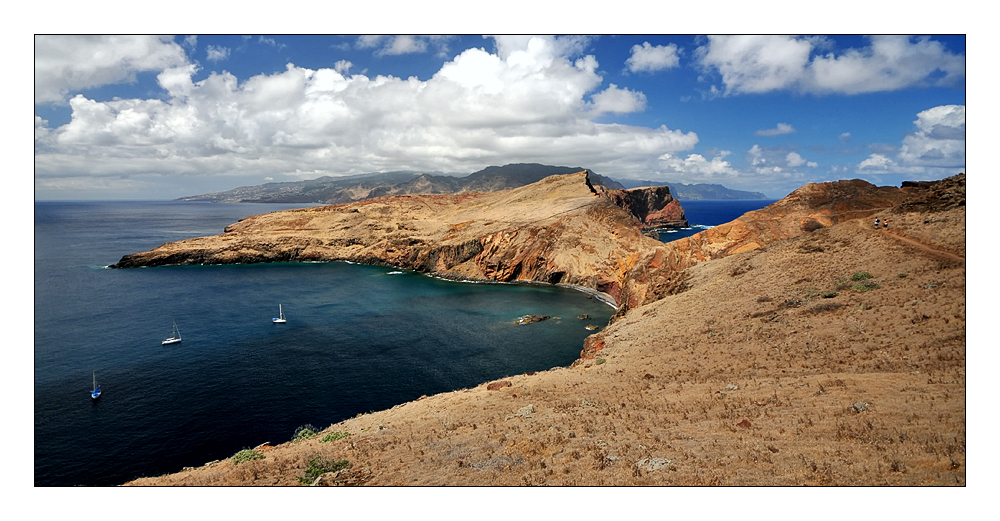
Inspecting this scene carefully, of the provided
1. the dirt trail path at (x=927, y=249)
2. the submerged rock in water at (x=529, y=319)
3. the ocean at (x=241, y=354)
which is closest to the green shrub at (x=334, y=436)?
the ocean at (x=241, y=354)

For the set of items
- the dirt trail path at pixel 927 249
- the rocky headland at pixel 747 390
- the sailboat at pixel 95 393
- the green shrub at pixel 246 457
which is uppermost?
the dirt trail path at pixel 927 249

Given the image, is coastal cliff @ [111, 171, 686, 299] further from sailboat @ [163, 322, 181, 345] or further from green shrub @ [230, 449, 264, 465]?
green shrub @ [230, 449, 264, 465]

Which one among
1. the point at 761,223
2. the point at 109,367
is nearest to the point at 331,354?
the point at 109,367

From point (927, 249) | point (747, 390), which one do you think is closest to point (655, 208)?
point (927, 249)

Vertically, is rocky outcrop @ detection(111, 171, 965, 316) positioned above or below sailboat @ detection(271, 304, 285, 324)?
above

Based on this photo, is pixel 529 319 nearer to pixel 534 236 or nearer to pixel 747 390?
pixel 534 236

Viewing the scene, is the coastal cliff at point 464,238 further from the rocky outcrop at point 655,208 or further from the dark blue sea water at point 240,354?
the rocky outcrop at point 655,208

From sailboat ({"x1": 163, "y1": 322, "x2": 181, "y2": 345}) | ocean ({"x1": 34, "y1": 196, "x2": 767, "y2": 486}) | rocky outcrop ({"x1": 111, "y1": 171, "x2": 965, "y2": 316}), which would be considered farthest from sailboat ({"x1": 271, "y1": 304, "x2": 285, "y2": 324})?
rocky outcrop ({"x1": 111, "y1": 171, "x2": 965, "y2": 316})
